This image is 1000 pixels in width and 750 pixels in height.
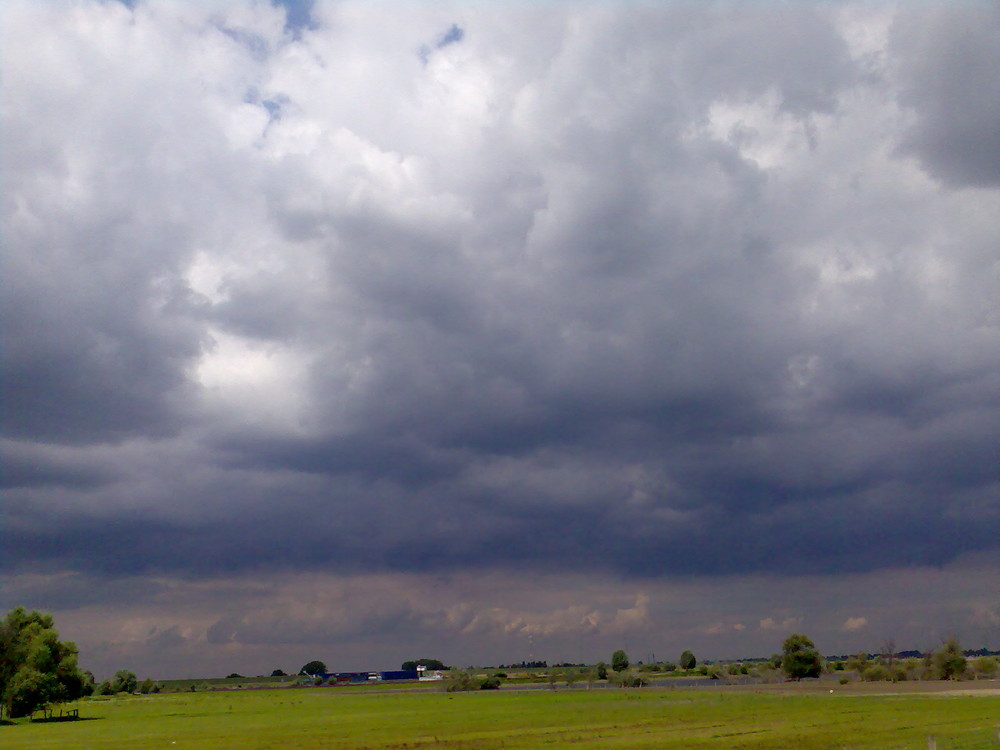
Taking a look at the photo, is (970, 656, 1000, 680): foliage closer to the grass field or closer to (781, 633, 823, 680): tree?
(781, 633, 823, 680): tree

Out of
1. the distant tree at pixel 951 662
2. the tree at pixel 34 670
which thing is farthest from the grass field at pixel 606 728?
the distant tree at pixel 951 662

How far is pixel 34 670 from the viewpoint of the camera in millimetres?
129500

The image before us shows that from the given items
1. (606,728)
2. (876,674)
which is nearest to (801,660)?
(876,674)

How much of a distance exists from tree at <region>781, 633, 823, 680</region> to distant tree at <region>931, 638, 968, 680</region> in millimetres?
25458

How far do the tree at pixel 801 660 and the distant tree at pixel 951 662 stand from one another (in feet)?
83.5

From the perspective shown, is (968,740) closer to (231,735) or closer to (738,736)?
(738,736)

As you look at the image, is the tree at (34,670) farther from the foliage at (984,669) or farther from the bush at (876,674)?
the foliage at (984,669)

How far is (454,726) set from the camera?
80.4 meters

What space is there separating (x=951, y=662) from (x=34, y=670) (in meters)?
174

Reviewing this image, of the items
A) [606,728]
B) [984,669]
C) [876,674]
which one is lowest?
[876,674]

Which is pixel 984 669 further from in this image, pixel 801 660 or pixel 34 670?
pixel 34 670

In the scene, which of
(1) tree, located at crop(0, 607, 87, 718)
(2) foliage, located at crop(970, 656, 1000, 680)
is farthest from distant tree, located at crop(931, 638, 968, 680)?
(1) tree, located at crop(0, 607, 87, 718)

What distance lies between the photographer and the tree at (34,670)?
12762 cm

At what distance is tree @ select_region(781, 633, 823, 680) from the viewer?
192 meters
